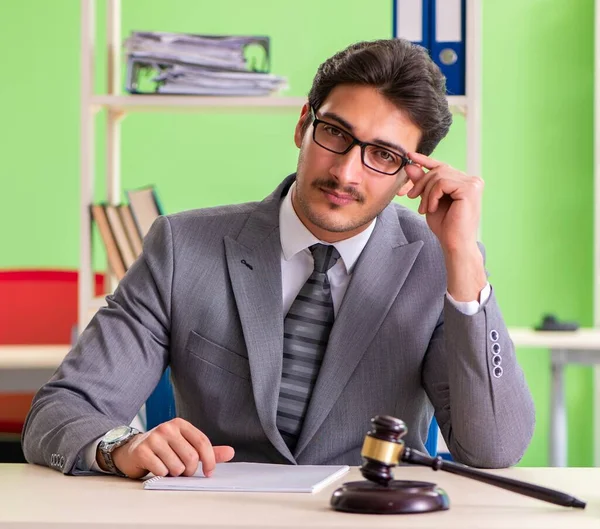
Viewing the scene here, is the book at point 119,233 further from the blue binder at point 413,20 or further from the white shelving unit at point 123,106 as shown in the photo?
the blue binder at point 413,20

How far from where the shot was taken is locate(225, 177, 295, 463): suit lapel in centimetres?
157

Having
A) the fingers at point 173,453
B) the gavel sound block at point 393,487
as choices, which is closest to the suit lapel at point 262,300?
the fingers at point 173,453

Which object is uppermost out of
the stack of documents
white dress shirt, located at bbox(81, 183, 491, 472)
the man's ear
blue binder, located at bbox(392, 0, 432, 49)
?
blue binder, located at bbox(392, 0, 432, 49)

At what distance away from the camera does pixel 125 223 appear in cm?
278

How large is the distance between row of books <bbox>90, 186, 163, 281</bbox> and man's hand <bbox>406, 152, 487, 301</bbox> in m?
1.27

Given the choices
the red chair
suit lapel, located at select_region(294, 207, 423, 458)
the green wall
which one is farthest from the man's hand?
the green wall

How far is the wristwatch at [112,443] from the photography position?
4.14ft

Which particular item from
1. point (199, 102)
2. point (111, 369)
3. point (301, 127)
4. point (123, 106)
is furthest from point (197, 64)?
point (111, 369)

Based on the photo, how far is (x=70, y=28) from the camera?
4.46 metres

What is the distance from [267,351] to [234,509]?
0.58 meters

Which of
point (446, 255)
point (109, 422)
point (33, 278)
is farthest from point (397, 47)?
point (33, 278)

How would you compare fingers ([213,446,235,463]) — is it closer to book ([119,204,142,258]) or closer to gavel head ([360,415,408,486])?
gavel head ([360,415,408,486])

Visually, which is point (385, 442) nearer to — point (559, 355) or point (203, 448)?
point (203, 448)

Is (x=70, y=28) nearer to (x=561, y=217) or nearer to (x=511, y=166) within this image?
(x=511, y=166)
